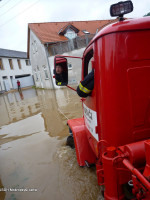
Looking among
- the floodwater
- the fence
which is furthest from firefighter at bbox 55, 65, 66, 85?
the fence

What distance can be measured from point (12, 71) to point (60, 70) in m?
30.1

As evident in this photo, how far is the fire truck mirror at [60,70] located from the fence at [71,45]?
501 inches

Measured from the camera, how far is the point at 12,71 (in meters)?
29.4

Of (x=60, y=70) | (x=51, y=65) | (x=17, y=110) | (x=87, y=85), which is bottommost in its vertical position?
(x=17, y=110)

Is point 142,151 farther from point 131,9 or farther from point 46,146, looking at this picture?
point 46,146

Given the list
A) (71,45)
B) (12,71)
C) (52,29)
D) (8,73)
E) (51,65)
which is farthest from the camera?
(12,71)

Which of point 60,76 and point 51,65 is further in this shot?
point 51,65

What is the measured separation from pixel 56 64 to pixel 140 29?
1.27 meters

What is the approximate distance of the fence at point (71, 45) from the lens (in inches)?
568

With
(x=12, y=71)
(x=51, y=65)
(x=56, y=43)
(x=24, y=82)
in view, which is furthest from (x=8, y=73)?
(x=56, y=43)

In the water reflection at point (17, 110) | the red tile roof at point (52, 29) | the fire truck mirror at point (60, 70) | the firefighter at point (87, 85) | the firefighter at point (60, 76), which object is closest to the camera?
the firefighter at point (87, 85)

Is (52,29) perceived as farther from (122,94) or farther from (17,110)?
(122,94)

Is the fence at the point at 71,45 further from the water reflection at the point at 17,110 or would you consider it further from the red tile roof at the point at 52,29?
the water reflection at the point at 17,110

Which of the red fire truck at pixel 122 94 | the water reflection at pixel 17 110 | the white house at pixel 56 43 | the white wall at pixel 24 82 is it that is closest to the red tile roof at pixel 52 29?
the white house at pixel 56 43
